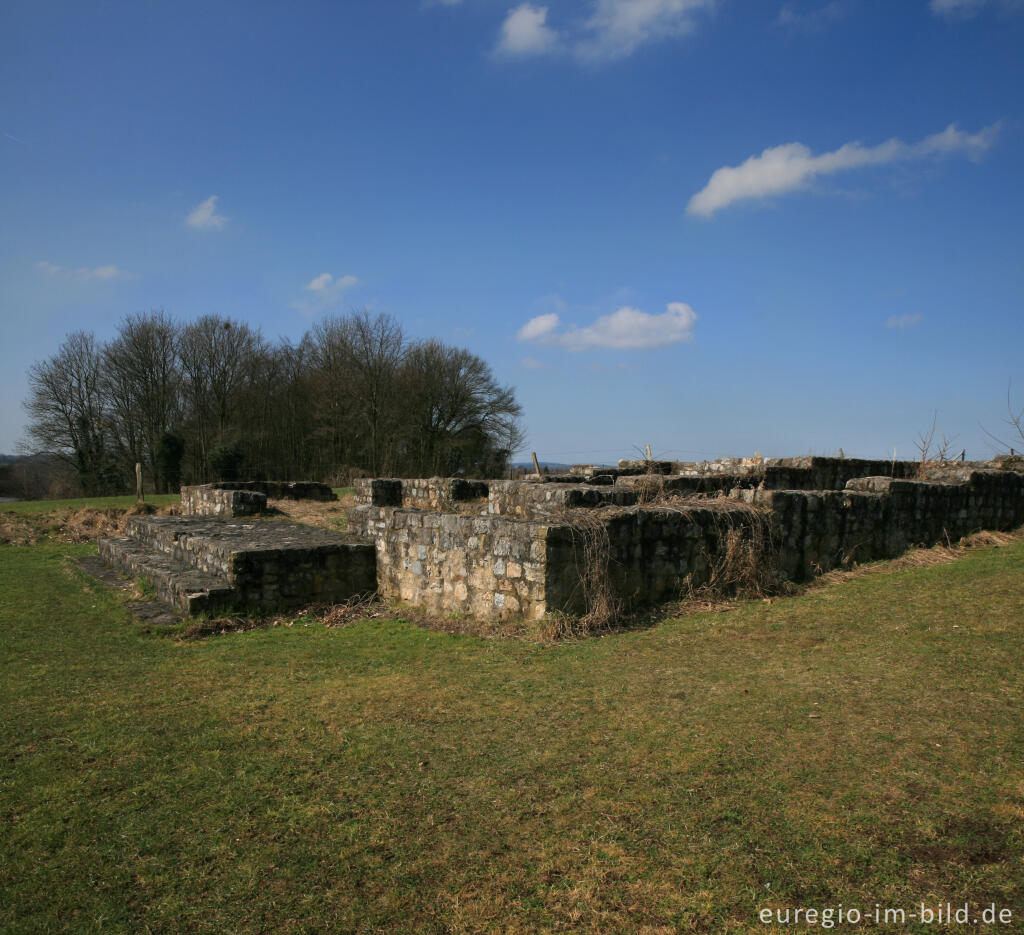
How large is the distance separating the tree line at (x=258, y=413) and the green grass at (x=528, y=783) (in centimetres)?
2875

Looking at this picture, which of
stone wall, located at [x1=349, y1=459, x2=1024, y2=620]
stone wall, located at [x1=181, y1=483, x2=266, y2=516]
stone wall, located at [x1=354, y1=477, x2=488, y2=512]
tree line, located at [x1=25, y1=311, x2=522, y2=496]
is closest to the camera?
stone wall, located at [x1=349, y1=459, x2=1024, y2=620]

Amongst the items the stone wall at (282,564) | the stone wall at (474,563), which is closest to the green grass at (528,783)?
the stone wall at (474,563)

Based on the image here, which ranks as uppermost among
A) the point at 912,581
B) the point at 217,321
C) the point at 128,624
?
the point at 217,321

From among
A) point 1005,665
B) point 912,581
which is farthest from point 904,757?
point 912,581

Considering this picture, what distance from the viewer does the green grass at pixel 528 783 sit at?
2.52 m

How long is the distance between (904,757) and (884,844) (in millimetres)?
863

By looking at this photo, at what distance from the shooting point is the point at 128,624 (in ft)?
24.6

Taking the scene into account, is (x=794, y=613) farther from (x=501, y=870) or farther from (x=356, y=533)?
(x=356, y=533)

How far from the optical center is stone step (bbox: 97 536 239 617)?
25.0 feet

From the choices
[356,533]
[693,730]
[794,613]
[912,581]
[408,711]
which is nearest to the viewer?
[693,730]

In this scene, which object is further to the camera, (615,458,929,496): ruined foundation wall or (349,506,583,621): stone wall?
(615,458,929,496): ruined foundation wall

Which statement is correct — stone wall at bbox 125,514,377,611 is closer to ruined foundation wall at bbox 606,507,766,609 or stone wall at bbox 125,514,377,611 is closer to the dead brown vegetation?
ruined foundation wall at bbox 606,507,766,609

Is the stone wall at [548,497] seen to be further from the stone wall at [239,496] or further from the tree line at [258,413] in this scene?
the tree line at [258,413]

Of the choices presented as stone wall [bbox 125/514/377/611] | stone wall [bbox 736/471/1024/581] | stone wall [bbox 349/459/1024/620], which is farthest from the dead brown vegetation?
stone wall [bbox 736/471/1024/581]
